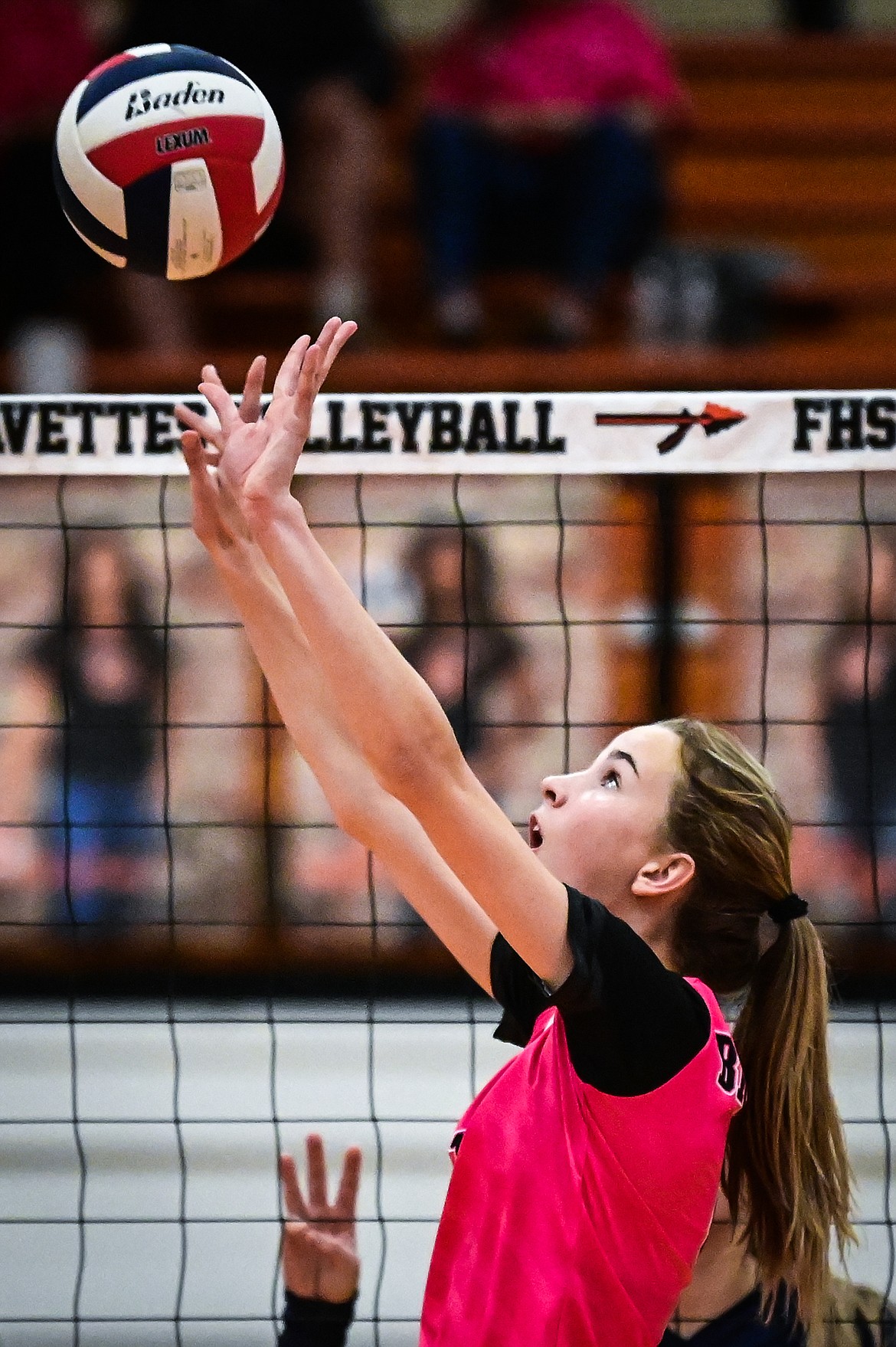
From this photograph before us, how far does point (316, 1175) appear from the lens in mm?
2592

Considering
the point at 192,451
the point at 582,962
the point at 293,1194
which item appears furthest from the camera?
the point at 293,1194

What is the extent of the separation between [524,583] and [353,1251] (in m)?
3.94

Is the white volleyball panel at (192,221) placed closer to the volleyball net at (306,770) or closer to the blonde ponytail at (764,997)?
the blonde ponytail at (764,997)

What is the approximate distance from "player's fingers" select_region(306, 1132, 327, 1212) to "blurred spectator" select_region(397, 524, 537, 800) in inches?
136

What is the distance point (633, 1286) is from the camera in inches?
79.1

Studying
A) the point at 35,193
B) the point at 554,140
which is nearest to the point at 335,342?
the point at 554,140

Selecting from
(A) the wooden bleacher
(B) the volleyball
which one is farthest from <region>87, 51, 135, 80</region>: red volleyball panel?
(A) the wooden bleacher

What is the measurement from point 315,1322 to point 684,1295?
0.57 metres

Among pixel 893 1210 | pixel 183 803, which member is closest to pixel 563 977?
pixel 893 1210

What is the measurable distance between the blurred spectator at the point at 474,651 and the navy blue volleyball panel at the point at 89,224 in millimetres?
3446

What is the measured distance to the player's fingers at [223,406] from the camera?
217 centimetres

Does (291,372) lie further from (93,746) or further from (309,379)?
(93,746)

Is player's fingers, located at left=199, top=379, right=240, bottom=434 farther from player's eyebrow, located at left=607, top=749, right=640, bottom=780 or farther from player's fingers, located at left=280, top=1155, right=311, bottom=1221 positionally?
player's fingers, located at left=280, top=1155, right=311, bottom=1221

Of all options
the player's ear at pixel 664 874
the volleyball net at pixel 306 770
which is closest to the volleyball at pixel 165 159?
the player's ear at pixel 664 874
